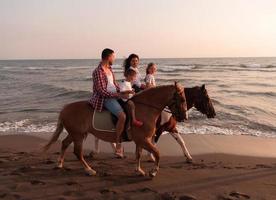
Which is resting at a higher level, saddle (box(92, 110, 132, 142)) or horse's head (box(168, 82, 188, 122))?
horse's head (box(168, 82, 188, 122))

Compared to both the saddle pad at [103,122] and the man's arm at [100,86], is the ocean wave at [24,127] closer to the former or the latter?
the saddle pad at [103,122]

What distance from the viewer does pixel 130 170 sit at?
7.60 metres

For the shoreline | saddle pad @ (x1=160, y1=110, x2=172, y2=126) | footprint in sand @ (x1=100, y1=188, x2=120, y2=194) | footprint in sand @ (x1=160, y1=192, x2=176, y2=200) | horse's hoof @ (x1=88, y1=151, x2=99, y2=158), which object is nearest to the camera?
footprint in sand @ (x1=160, y1=192, x2=176, y2=200)

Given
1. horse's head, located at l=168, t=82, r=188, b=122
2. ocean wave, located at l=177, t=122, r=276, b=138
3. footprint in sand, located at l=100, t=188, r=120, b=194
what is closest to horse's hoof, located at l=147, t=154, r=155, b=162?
horse's head, located at l=168, t=82, r=188, b=122

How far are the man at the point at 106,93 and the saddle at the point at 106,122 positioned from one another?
88 mm

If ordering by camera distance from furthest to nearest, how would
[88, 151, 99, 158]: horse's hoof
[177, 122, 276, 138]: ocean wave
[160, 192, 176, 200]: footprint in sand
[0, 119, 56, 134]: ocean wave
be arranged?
[0, 119, 56, 134]: ocean wave, [177, 122, 276, 138]: ocean wave, [88, 151, 99, 158]: horse's hoof, [160, 192, 176, 200]: footprint in sand

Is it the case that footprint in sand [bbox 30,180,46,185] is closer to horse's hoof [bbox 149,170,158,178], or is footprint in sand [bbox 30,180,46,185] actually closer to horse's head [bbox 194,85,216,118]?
horse's hoof [bbox 149,170,158,178]

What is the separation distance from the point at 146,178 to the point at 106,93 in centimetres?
179

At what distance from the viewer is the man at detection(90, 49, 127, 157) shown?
269 inches

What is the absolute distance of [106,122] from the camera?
6.94 m

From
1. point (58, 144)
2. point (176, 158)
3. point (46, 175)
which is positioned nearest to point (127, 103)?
point (46, 175)

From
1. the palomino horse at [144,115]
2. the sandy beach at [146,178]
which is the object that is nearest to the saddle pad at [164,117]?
the palomino horse at [144,115]

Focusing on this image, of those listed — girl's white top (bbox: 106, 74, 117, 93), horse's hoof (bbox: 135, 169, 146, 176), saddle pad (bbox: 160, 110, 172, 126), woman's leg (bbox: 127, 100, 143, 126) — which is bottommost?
horse's hoof (bbox: 135, 169, 146, 176)

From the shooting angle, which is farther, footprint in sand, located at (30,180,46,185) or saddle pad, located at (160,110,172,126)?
saddle pad, located at (160,110,172,126)
